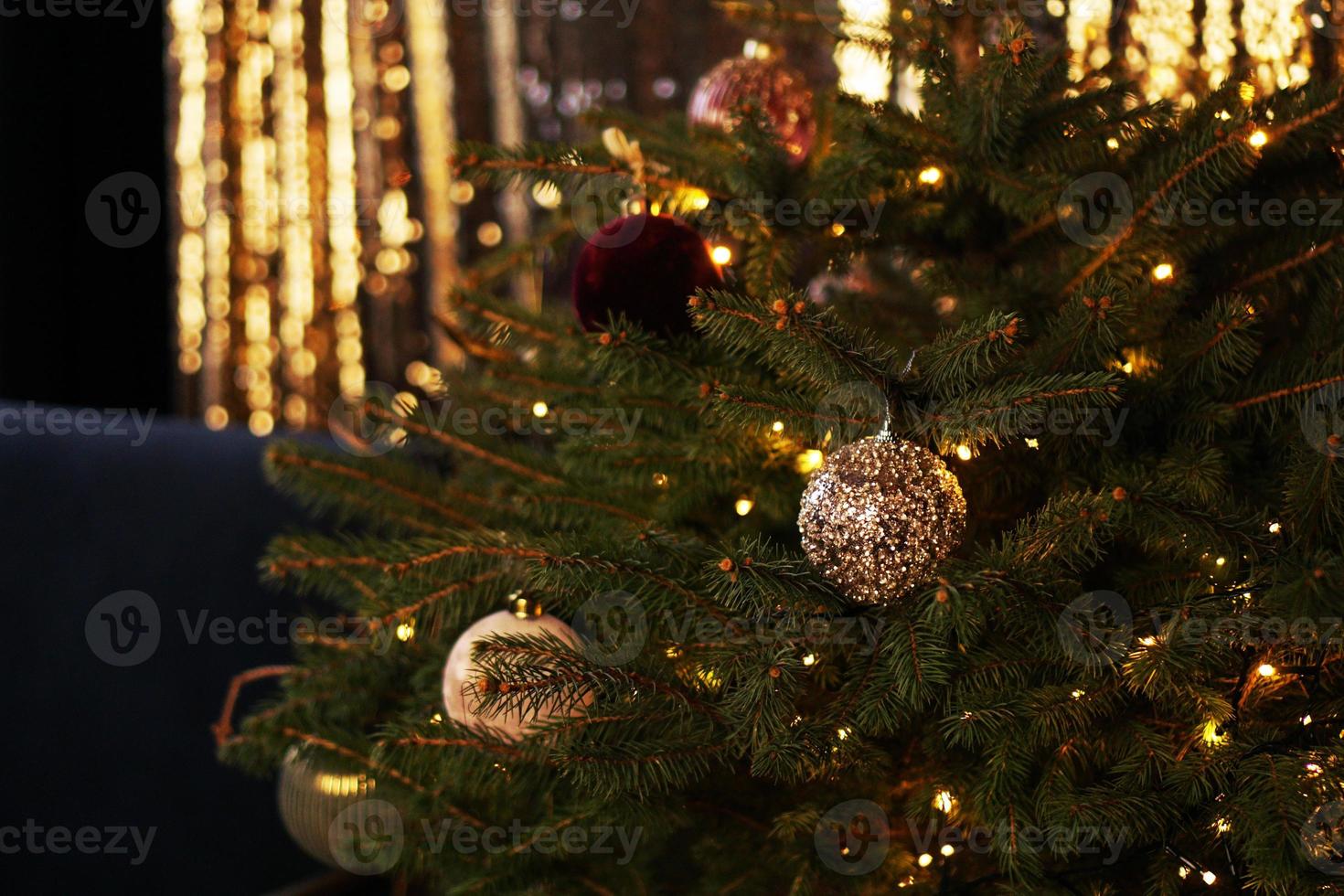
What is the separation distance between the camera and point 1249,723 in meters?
0.60

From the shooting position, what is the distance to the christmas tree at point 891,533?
0.57 metres

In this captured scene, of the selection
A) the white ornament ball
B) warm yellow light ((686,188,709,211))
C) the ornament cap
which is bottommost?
the white ornament ball

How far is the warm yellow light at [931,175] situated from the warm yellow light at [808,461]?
0.71ft

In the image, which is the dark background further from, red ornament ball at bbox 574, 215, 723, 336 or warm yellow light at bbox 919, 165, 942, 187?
warm yellow light at bbox 919, 165, 942, 187

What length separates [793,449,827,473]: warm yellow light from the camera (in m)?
0.73

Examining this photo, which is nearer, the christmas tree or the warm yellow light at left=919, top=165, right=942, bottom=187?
the christmas tree

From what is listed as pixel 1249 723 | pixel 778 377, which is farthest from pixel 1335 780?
pixel 778 377

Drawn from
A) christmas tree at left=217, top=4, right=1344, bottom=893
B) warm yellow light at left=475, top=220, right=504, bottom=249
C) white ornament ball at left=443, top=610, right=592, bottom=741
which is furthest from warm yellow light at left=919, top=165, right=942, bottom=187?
warm yellow light at left=475, top=220, right=504, bottom=249

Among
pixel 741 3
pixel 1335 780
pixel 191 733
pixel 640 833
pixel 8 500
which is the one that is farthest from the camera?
pixel 191 733

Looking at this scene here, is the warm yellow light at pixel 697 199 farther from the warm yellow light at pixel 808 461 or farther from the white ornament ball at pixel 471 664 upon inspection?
the white ornament ball at pixel 471 664

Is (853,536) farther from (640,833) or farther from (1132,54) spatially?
(1132,54)

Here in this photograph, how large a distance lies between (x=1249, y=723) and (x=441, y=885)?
1.98 feet

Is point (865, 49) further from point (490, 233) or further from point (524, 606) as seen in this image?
point (490, 233)

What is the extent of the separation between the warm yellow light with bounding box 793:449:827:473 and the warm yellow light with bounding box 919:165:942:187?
0.22 meters
